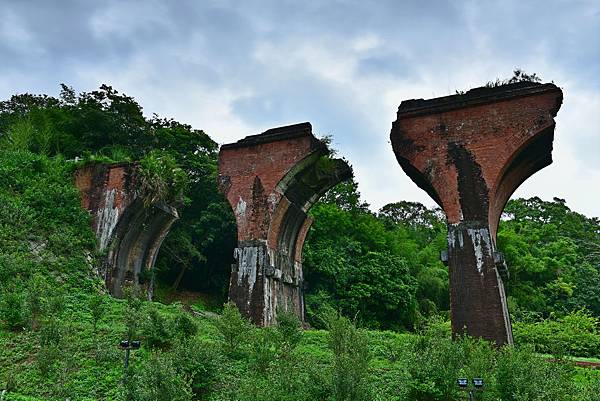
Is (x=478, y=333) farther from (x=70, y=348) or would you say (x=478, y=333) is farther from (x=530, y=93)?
(x=70, y=348)

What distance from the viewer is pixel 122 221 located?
16047 millimetres

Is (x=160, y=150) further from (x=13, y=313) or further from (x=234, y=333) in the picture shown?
(x=234, y=333)

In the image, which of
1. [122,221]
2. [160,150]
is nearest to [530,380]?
[122,221]

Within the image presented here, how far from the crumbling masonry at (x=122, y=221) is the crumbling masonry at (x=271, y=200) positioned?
3332mm

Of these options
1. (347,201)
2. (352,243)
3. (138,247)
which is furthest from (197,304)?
(347,201)

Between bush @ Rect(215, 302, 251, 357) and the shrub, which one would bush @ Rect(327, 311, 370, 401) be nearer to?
bush @ Rect(215, 302, 251, 357)

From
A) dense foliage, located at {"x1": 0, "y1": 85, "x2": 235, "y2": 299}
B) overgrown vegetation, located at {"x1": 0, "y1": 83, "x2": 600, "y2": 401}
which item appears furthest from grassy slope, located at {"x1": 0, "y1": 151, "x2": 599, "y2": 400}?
dense foliage, located at {"x1": 0, "y1": 85, "x2": 235, "y2": 299}

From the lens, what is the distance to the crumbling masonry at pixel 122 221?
52.2 feet

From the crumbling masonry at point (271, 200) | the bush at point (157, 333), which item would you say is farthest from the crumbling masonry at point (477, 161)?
the bush at point (157, 333)

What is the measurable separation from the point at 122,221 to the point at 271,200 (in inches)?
206

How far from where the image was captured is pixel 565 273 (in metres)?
28.6

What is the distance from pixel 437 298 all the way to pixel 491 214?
16546mm

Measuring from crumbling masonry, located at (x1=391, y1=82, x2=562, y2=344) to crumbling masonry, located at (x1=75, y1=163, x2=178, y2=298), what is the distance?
8450 mm

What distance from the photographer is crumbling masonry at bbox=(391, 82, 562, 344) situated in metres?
11.0
